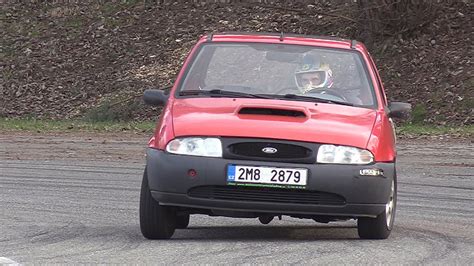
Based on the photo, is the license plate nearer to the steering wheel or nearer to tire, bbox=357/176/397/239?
tire, bbox=357/176/397/239

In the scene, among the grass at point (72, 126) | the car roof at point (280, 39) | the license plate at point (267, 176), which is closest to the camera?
the license plate at point (267, 176)

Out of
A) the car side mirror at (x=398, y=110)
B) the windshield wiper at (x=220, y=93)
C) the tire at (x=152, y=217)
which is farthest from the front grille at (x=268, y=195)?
the car side mirror at (x=398, y=110)

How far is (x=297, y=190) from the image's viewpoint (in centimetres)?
877

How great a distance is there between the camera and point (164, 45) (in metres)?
31.9

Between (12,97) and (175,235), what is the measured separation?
70.6ft

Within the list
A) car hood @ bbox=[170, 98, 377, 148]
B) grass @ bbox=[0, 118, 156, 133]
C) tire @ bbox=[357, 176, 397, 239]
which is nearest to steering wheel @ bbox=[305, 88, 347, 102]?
car hood @ bbox=[170, 98, 377, 148]

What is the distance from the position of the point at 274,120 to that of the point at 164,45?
75.7 ft

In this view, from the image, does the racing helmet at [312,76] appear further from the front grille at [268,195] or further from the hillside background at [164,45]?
the hillside background at [164,45]

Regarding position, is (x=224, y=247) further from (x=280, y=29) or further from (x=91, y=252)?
(x=280, y=29)

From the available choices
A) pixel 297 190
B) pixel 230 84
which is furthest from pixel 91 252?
pixel 230 84

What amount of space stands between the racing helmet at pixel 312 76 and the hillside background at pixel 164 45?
14.6 m

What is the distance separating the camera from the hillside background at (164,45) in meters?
26.7

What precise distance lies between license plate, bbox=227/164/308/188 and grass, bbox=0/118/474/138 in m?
13.7

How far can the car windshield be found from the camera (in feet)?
31.9
